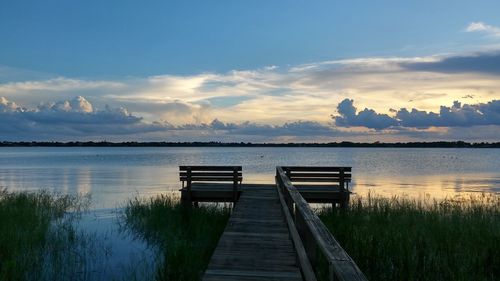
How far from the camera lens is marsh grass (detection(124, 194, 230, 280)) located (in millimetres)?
8781

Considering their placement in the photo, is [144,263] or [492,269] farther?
[144,263]

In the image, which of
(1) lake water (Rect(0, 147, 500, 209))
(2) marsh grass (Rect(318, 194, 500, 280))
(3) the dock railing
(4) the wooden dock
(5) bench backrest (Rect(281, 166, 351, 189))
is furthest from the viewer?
(1) lake water (Rect(0, 147, 500, 209))

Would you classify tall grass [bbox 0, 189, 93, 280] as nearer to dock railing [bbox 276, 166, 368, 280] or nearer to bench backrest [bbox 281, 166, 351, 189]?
dock railing [bbox 276, 166, 368, 280]

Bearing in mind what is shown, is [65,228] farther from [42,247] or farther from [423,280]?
[423,280]

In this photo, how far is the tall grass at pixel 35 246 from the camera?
9539mm

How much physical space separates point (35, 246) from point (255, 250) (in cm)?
668

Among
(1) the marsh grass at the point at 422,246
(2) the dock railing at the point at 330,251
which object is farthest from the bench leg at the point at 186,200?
(2) the dock railing at the point at 330,251

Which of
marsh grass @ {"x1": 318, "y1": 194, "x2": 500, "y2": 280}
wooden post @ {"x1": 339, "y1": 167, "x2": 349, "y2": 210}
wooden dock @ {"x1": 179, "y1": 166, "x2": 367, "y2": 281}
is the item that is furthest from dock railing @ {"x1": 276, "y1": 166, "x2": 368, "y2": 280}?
wooden post @ {"x1": 339, "y1": 167, "x2": 349, "y2": 210}

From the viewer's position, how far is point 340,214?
1545cm

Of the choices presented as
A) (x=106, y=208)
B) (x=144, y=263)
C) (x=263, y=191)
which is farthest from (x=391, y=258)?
(x=106, y=208)

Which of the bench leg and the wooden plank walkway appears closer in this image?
the wooden plank walkway

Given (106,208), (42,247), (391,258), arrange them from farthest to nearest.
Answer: (106,208), (42,247), (391,258)

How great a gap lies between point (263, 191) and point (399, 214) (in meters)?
5.03

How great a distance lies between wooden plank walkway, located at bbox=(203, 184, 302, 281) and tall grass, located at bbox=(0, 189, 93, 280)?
3916 millimetres
